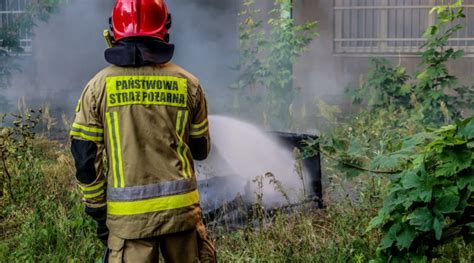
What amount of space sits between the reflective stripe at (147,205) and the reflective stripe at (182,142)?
12 cm

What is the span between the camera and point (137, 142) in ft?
9.34

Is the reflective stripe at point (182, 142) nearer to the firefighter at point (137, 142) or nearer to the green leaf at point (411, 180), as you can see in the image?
the firefighter at point (137, 142)

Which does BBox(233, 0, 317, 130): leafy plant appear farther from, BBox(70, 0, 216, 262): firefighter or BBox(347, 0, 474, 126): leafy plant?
BBox(70, 0, 216, 262): firefighter

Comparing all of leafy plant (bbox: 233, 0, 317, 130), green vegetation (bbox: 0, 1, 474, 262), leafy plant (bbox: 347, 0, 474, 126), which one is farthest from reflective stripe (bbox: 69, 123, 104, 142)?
leafy plant (bbox: 233, 0, 317, 130)

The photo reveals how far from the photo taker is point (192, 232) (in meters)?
2.99

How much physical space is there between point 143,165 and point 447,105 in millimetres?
4884

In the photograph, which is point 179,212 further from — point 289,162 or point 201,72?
point 201,72

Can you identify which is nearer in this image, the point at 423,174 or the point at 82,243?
the point at 423,174

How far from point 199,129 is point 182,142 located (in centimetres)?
16

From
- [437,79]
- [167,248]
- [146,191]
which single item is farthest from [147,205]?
[437,79]

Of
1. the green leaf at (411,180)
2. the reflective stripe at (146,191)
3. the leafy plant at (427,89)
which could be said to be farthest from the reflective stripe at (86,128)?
the leafy plant at (427,89)

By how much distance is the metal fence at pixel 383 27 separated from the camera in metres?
10.5

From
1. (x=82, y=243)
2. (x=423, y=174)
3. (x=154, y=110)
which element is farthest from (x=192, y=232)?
(x=82, y=243)

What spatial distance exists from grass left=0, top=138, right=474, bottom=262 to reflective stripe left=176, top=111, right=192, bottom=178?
42.0 inches
